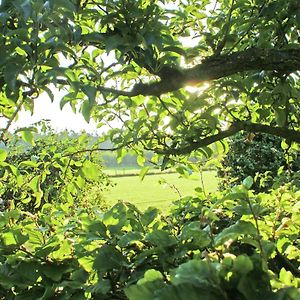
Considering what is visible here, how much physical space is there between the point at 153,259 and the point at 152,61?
636mm

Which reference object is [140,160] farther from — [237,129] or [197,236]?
[197,236]

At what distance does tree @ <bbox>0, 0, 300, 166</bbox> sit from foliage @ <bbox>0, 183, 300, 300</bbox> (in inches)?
15.7

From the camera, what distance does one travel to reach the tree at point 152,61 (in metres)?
1.09

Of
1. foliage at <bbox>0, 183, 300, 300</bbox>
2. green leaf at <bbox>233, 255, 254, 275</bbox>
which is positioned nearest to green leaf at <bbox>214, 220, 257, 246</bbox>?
foliage at <bbox>0, 183, 300, 300</bbox>

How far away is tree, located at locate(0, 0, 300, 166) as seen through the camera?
109 cm

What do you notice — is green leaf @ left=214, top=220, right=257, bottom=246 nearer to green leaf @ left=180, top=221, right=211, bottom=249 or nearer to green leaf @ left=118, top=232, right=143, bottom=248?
green leaf @ left=180, top=221, right=211, bottom=249

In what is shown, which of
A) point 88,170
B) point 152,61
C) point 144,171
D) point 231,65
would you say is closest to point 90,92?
point 152,61

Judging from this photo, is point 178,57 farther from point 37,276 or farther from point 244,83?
point 37,276

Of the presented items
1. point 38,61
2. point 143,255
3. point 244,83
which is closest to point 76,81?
point 38,61

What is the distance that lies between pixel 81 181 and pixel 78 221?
2.37 feet

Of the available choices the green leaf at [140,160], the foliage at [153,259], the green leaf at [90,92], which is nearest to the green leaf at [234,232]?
the foliage at [153,259]

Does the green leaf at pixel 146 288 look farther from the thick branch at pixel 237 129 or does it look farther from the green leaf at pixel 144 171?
the green leaf at pixel 144 171

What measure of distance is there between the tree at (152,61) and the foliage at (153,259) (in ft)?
1.31

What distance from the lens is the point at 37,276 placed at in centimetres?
128
